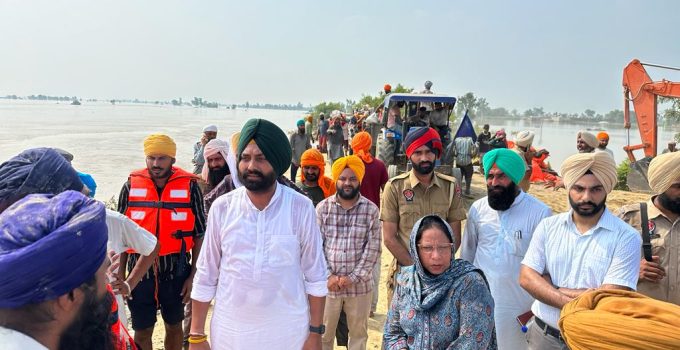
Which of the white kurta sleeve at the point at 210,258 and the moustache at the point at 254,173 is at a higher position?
the moustache at the point at 254,173

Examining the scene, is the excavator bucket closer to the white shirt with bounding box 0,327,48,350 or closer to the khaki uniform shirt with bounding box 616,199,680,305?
the khaki uniform shirt with bounding box 616,199,680,305

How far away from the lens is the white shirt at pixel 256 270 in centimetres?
203

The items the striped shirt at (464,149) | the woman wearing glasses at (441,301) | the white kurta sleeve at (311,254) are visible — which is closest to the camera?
the woman wearing glasses at (441,301)

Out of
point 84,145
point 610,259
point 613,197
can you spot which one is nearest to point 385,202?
point 610,259

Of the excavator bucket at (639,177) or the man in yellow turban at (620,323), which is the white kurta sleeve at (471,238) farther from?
the excavator bucket at (639,177)

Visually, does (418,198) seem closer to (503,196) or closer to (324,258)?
(503,196)

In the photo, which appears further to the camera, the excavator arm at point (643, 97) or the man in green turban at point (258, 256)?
the excavator arm at point (643, 97)

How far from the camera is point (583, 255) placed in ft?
7.04

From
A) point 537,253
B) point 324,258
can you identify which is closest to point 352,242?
point 324,258

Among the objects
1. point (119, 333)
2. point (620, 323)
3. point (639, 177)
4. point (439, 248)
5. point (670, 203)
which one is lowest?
point (639, 177)

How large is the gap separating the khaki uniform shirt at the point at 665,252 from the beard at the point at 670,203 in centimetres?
5

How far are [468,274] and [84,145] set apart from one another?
21.5 meters

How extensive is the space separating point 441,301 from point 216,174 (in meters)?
2.55

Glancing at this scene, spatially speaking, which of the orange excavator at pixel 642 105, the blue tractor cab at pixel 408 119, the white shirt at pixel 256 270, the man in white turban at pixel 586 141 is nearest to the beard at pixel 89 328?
the white shirt at pixel 256 270
